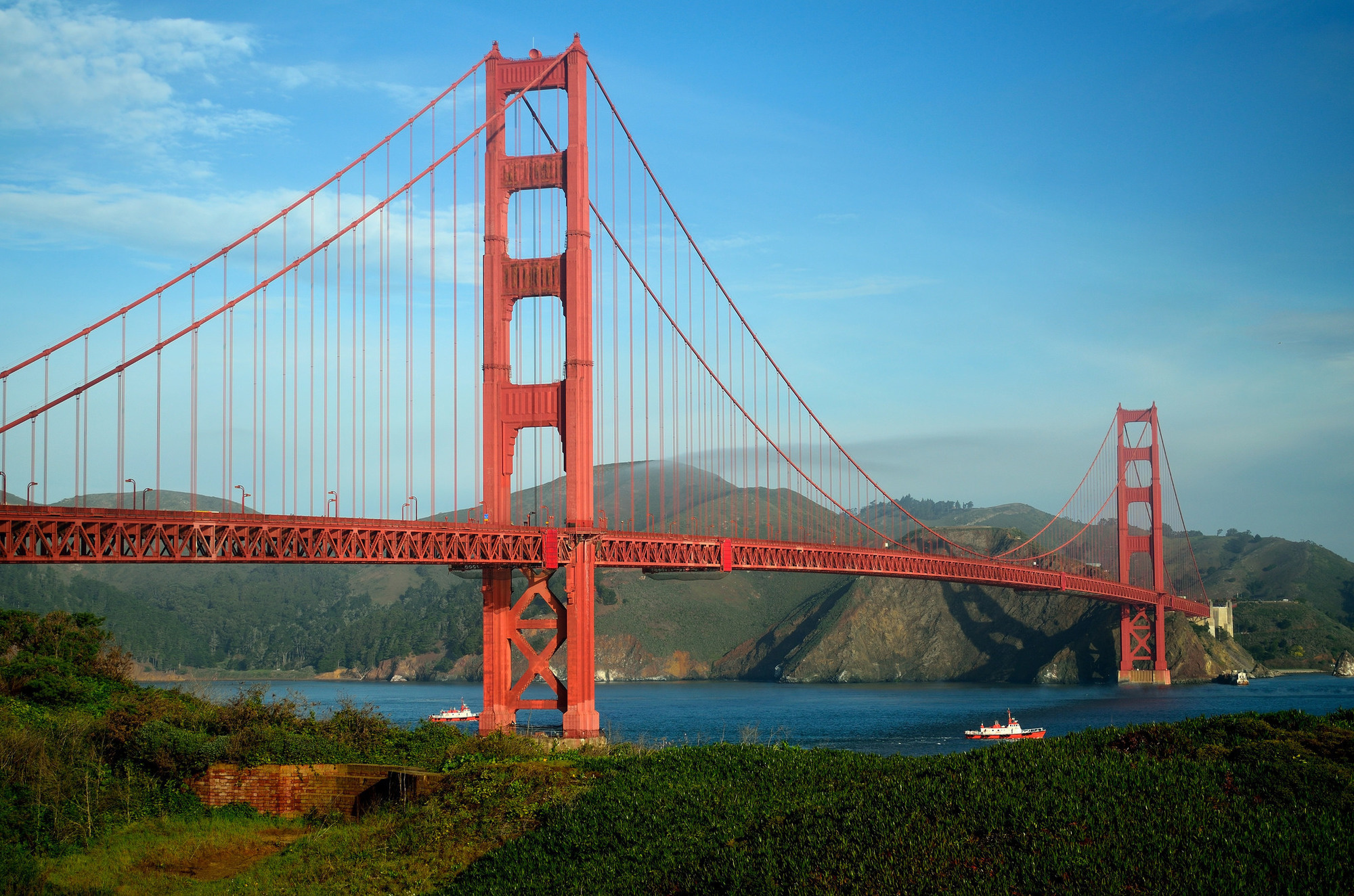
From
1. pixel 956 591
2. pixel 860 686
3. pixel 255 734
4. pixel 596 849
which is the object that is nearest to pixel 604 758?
pixel 596 849

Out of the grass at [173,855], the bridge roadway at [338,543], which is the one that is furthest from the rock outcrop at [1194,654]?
the grass at [173,855]

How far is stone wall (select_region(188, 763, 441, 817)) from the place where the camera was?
2333 centimetres

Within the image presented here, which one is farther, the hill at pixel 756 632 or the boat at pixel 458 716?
the hill at pixel 756 632

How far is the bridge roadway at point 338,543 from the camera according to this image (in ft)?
96.7

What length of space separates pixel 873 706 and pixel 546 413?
58.4 metres

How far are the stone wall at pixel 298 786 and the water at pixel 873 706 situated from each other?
57.4ft

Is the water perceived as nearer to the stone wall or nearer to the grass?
the stone wall

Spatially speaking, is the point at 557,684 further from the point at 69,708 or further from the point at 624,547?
the point at 69,708

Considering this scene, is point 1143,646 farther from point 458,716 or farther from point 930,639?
point 458,716

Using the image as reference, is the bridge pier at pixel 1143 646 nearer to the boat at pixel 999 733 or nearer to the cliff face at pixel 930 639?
the cliff face at pixel 930 639

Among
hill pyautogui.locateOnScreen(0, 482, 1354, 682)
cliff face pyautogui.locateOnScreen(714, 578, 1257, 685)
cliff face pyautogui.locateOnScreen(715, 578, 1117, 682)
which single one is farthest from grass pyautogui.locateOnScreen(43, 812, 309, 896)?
cliff face pyautogui.locateOnScreen(715, 578, 1117, 682)

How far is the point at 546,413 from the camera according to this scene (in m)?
41.7

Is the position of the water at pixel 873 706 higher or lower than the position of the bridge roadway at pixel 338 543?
lower

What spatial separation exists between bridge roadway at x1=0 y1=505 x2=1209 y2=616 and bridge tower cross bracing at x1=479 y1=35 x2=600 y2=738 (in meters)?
1.33
